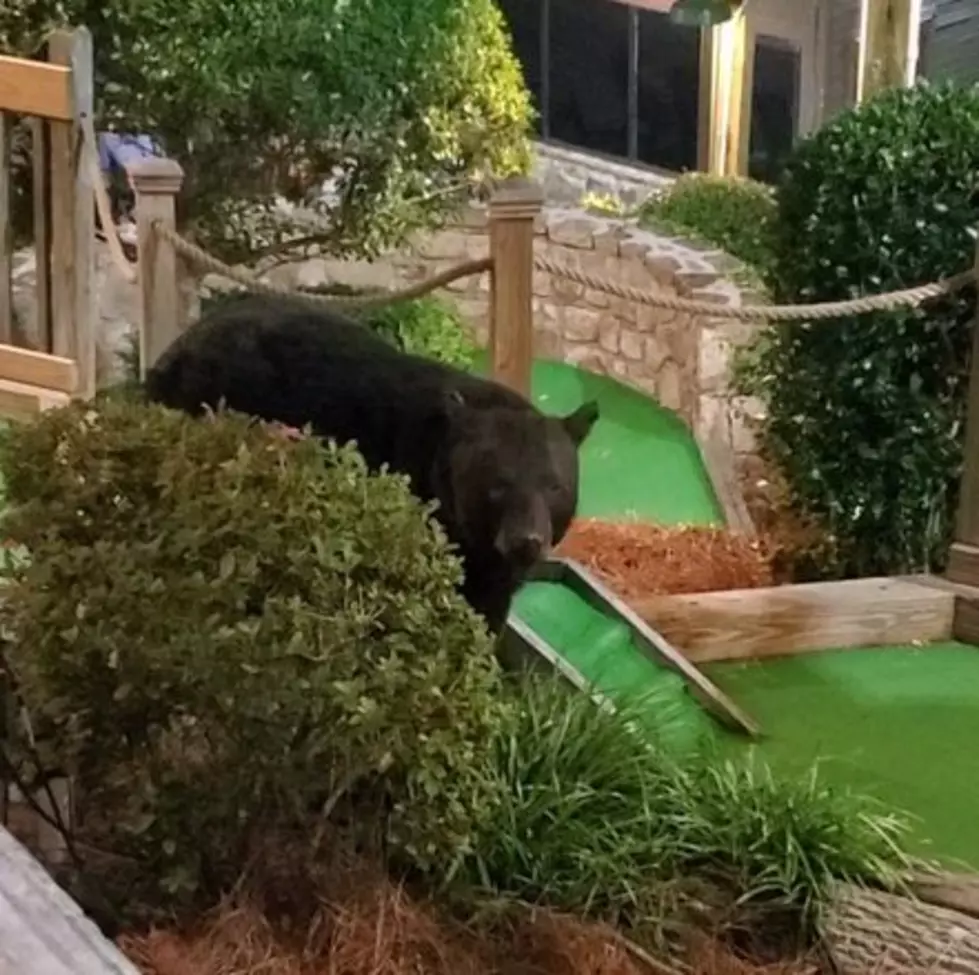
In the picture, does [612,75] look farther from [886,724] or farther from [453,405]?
[453,405]

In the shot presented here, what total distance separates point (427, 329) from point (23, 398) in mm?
2157

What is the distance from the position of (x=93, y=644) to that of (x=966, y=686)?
2.72 m

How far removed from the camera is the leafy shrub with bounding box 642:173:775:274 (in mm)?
9055

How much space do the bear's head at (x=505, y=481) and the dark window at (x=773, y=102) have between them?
595 centimetres

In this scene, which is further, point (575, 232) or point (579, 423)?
point (575, 232)

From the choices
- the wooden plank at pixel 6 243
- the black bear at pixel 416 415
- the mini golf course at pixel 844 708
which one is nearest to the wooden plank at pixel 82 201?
the wooden plank at pixel 6 243

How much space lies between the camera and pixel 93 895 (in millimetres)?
3303

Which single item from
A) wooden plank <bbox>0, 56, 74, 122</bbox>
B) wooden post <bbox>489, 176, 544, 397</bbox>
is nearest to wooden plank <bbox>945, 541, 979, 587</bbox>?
wooden post <bbox>489, 176, 544, 397</bbox>

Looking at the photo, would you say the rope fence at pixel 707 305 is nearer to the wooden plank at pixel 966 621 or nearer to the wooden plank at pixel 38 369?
the wooden plank at pixel 966 621

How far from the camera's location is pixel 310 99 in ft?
24.1

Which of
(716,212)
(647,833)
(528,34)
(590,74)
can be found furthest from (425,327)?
(647,833)

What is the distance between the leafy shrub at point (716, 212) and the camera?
9.05m

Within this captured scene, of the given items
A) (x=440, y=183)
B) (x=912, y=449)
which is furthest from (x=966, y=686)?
(x=440, y=183)

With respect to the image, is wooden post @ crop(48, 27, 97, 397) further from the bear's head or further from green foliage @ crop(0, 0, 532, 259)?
the bear's head
